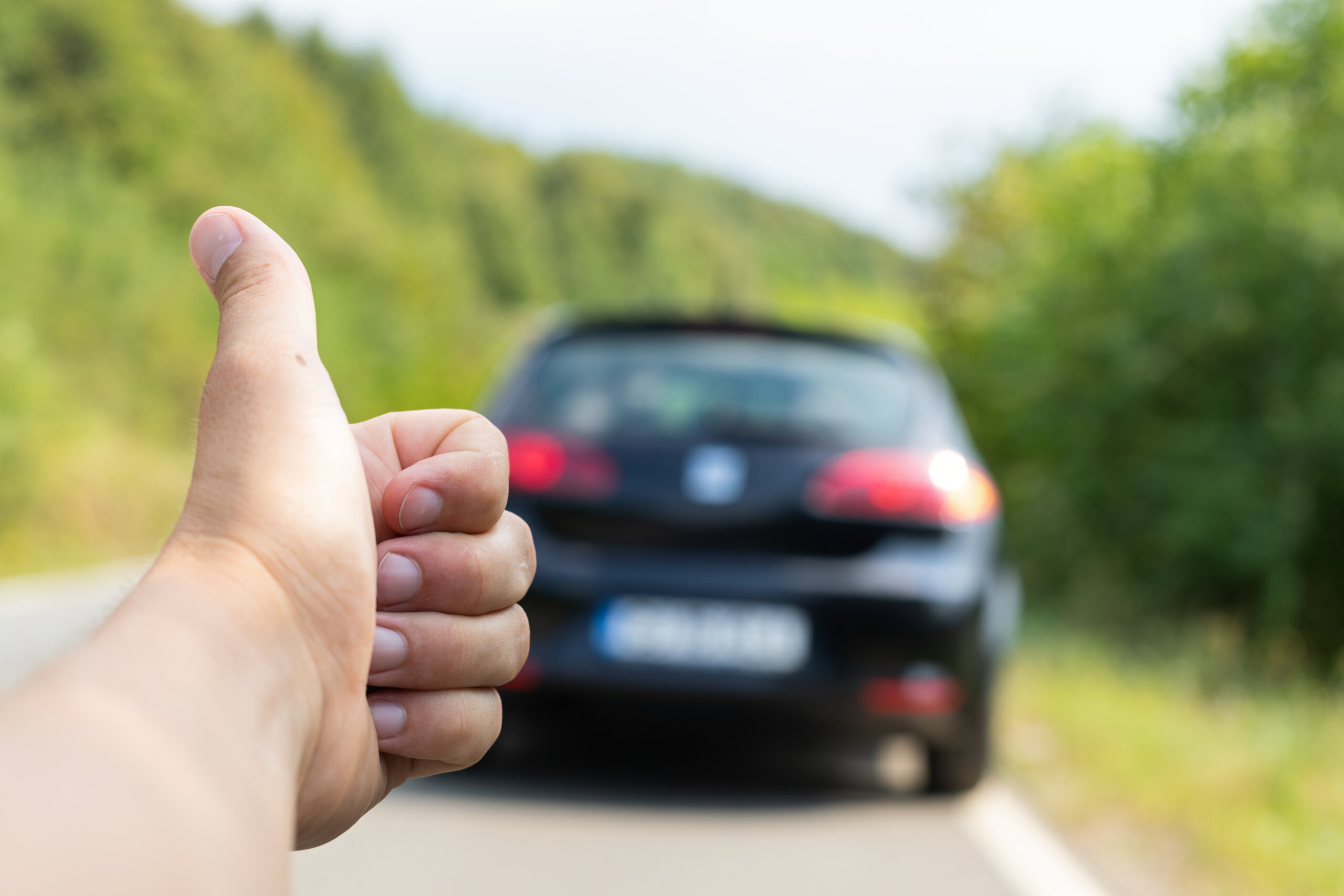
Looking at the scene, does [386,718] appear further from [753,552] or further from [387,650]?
[753,552]

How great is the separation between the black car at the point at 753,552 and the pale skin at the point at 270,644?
3.33 m

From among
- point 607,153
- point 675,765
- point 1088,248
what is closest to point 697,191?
point 607,153

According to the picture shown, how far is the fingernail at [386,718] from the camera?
1.02 metres

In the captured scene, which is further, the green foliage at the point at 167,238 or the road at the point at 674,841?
the green foliage at the point at 167,238

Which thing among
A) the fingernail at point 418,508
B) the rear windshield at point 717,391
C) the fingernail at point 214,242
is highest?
the fingernail at point 214,242

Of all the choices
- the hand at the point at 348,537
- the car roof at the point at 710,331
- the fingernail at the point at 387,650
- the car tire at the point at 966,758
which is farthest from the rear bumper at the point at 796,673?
the fingernail at the point at 387,650

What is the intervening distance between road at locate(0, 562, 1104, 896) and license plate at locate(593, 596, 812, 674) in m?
0.50

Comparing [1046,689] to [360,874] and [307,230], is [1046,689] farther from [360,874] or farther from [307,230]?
[307,230]

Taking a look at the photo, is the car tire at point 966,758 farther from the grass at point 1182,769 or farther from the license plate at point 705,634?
the license plate at point 705,634

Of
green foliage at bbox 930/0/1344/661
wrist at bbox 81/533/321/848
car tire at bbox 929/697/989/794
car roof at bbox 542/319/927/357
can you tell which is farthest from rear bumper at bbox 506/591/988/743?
green foliage at bbox 930/0/1344/661

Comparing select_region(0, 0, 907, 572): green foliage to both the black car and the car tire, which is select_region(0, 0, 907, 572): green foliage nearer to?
the black car

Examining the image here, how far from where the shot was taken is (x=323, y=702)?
0.86 m

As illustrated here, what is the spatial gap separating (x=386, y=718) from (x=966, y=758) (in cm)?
406

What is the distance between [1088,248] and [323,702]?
10.6 meters
